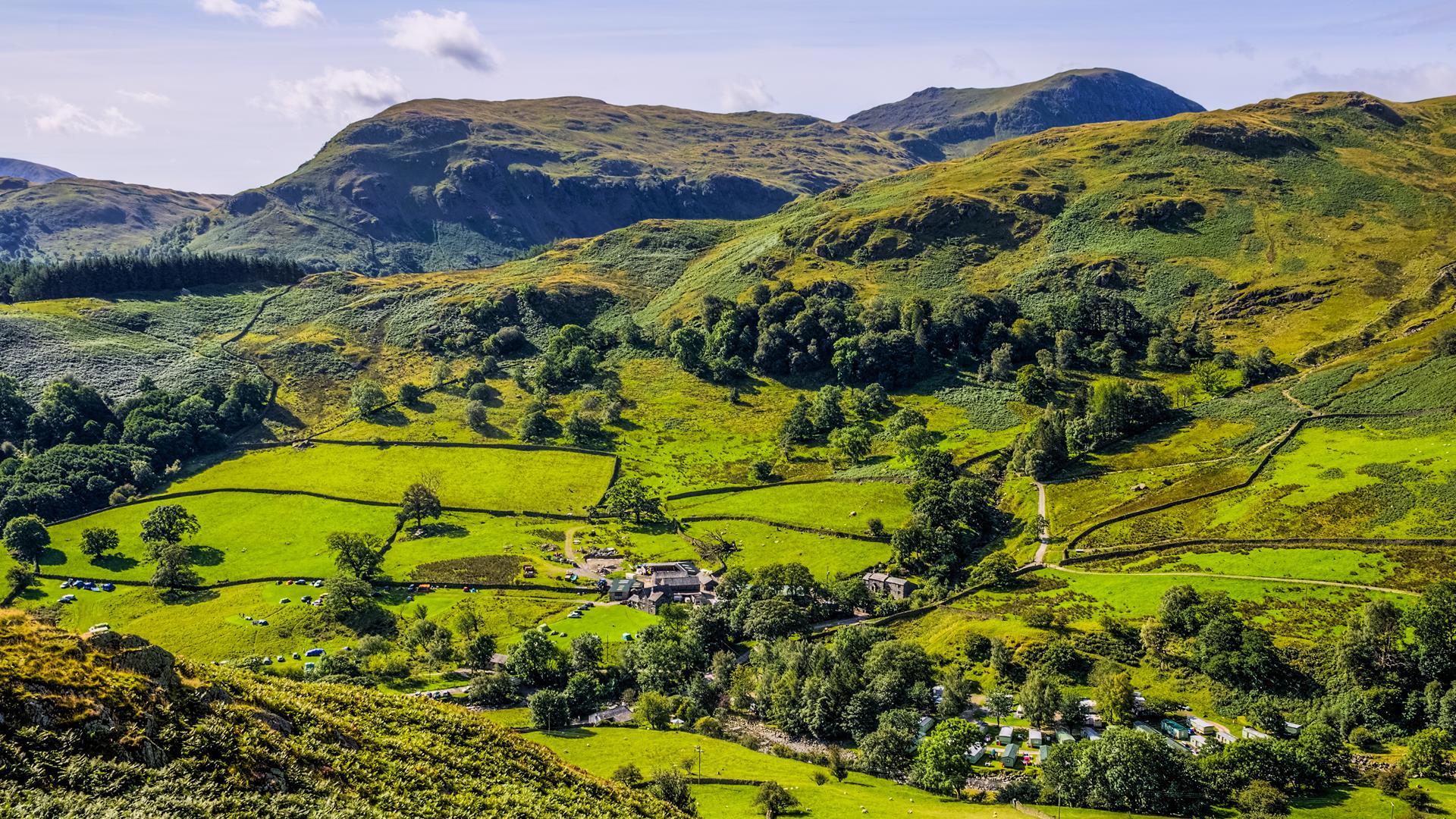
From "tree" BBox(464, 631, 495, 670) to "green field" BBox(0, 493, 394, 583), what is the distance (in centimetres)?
3400

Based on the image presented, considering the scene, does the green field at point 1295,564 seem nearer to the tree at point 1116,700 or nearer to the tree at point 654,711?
the tree at point 1116,700

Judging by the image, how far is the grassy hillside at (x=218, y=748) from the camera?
1117 inches

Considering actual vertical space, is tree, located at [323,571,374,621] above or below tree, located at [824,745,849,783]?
above

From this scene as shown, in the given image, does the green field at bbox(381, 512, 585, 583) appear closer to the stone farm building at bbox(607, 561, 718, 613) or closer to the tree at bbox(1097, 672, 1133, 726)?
the stone farm building at bbox(607, 561, 718, 613)

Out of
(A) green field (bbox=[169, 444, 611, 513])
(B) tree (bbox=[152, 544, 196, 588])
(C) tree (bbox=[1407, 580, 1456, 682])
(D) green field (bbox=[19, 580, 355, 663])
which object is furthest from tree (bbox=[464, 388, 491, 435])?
(C) tree (bbox=[1407, 580, 1456, 682])

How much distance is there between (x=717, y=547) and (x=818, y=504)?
1886 cm

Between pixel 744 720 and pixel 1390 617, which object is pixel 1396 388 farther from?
pixel 744 720

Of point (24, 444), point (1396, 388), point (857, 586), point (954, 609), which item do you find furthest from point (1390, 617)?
point (24, 444)

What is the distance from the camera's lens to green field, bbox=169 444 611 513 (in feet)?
463

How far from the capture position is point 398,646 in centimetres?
10025

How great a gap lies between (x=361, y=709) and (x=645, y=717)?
42.6 m

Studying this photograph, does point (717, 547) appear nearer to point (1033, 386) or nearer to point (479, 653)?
point (479, 653)

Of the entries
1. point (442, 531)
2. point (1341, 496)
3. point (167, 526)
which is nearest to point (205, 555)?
point (167, 526)

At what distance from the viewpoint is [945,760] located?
69000 mm
